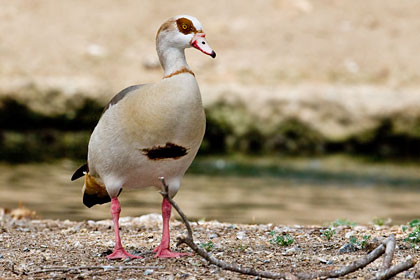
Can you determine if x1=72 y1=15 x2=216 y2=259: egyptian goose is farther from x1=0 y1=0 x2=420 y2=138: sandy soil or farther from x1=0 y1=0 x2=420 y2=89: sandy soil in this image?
x1=0 y1=0 x2=420 y2=89: sandy soil

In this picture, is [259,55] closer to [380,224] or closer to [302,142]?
[302,142]

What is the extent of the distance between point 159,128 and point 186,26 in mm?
729

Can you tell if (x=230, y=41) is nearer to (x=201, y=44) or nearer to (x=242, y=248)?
(x=242, y=248)

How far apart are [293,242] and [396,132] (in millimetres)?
10306

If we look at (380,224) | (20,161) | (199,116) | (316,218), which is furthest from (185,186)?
(199,116)

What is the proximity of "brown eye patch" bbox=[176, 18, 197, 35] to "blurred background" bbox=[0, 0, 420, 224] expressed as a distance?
167 inches

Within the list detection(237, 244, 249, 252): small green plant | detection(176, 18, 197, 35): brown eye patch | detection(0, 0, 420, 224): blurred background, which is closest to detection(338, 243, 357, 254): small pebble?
detection(237, 244, 249, 252): small green plant

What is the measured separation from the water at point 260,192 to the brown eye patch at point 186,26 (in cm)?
396

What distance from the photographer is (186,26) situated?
4785 mm

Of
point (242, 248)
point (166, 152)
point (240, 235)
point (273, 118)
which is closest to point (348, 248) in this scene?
point (242, 248)

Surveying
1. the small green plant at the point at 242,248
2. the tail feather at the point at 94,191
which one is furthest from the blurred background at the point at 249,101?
the small green plant at the point at 242,248

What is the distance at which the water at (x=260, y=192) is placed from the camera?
30.7 feet

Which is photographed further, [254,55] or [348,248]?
[254,55]

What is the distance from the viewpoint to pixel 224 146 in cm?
1542
